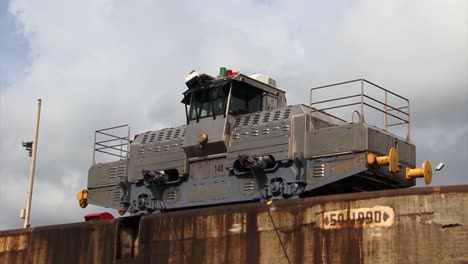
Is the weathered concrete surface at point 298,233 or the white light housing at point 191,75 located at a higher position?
the white light housing at point 191,75

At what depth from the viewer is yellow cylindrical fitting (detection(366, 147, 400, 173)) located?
1398 centimetres

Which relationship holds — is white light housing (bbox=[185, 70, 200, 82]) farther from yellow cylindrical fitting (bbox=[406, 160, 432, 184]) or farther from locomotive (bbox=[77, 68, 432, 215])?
yellow cylindrical fitting (bbox=[406, 160, 432, 184])

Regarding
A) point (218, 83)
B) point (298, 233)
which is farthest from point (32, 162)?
point (298, 233)

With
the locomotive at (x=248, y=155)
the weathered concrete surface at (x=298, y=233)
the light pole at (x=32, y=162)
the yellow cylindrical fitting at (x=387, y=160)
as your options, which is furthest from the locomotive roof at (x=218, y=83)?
the light pole at (x=32, y=162)

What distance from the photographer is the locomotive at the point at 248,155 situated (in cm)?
1458

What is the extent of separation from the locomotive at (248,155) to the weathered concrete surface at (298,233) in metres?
1.12

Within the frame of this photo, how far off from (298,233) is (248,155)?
2.74 meters

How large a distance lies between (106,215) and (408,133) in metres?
8.27

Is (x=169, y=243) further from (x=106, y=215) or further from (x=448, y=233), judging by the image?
(x=448, y=233)

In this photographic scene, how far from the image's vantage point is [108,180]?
61.9 feet

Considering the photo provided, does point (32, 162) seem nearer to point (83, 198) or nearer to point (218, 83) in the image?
point (83, 198)

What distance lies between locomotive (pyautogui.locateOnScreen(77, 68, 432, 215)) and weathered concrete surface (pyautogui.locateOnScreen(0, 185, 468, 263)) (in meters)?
1.12

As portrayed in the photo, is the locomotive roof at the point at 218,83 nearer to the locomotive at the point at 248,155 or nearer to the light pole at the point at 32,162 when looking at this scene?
the locomotive at the point at 248,155

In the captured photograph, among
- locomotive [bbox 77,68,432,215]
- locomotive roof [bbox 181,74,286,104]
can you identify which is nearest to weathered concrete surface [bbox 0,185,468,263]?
locomotive [bbox 77,68,432,215]
